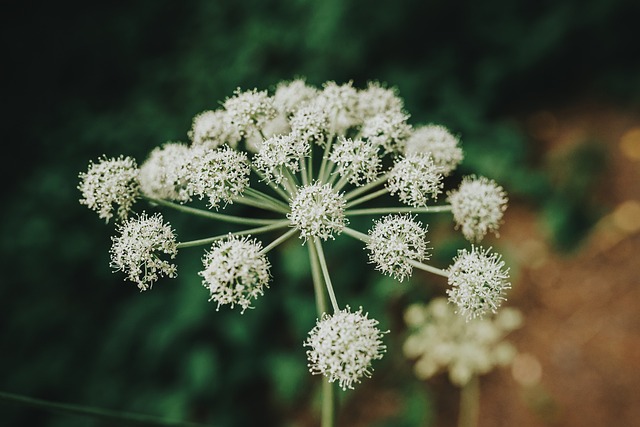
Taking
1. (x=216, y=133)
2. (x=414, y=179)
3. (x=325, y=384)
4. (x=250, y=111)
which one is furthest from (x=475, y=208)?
(x=216, y=133)

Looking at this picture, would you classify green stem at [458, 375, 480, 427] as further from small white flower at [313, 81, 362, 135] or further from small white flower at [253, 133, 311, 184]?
small white flower at [253, 133, 311, 184]

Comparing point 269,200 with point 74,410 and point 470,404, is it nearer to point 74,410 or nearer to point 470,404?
point 74,410

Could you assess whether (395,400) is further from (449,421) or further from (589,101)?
(589,101)

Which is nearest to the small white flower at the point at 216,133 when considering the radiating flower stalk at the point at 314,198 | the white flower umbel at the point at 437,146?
the radiating flower stalk at the point at 314,198

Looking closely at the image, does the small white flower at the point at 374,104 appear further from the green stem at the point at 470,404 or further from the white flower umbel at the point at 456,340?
the green stem at the point at 470,404

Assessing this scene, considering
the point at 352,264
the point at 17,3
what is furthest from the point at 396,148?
the point at 17,3
